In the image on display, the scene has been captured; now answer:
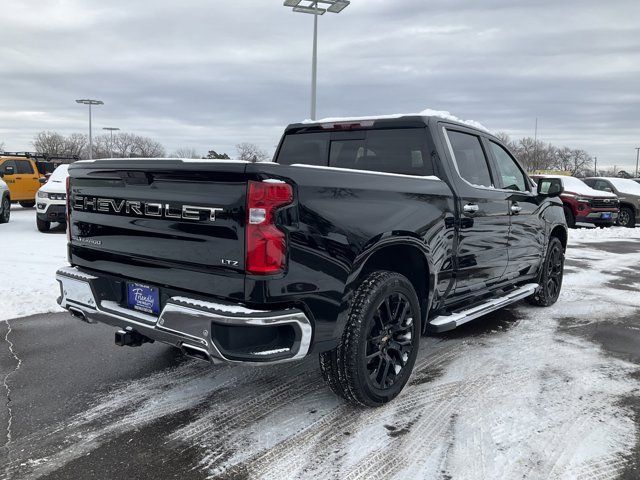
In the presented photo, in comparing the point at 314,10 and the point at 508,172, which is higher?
the point at 314,10

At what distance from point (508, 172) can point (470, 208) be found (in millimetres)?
1398

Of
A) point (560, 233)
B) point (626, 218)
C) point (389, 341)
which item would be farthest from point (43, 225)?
point (626, 218)

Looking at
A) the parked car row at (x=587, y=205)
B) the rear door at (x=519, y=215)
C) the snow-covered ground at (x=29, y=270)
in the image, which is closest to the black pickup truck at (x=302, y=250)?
the rear door at (x=519, y=215)

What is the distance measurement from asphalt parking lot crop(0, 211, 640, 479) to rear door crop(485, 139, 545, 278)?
0.82 meters

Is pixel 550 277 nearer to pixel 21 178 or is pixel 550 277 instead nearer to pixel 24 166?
pixel 21 178

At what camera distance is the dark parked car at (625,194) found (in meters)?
18.8

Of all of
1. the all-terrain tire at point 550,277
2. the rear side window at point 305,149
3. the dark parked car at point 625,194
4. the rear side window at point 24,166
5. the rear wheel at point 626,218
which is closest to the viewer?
the rear side window at point 305,149

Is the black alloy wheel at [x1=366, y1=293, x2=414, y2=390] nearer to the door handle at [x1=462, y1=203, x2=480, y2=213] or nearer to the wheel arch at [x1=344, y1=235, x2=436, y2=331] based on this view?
the wheel arch at [x1=344, y1=235, x2=436, y2=331]

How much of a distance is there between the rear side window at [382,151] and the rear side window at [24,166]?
16176 millimetres

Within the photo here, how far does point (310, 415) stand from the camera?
3.34 meters

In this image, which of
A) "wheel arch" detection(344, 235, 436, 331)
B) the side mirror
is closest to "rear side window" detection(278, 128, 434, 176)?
"wheel arch" detection(344, 235, 436, 331)

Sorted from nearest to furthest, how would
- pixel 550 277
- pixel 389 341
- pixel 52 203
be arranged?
1. pixel 389 341
2. pixel 550 277
3. pixel 52 203

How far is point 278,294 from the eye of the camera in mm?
2707

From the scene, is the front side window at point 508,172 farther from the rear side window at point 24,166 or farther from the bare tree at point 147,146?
the bare tree at point 147,146
